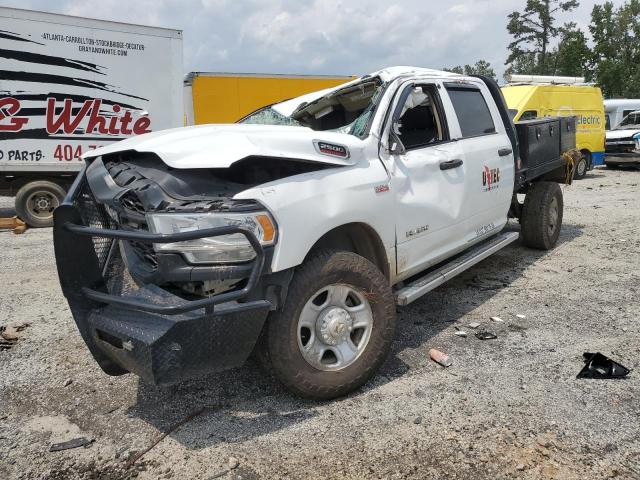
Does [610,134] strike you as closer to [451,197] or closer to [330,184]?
[451,197]

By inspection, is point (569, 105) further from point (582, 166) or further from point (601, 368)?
point (601, 368)

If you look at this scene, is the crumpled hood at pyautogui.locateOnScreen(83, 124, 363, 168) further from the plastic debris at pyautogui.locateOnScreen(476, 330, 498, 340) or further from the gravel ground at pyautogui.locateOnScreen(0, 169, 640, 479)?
the plastic debris at pyautogui.locateOnScreen(476, 330, 498, 340)

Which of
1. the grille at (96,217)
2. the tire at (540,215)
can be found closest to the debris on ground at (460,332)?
the grille at (96,217)

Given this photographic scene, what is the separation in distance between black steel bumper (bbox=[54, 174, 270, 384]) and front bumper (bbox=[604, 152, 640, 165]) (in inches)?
694

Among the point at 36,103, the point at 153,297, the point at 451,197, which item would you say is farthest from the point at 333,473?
the point at 36,103

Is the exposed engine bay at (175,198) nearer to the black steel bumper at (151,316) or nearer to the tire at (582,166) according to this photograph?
the black steel bumper at (151,316)

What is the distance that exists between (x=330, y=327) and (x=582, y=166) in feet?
47.7

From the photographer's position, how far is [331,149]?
3.09 meters

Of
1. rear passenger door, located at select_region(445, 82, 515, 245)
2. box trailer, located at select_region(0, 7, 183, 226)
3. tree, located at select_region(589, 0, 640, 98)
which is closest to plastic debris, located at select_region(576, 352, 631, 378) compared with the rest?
rear passenger door, located at select_region(445, 82, 515, 245)

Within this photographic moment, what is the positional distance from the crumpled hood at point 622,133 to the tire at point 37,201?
649 inches

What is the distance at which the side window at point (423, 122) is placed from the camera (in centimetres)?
420

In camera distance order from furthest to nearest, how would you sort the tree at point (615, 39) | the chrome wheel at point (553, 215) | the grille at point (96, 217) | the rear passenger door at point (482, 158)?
Result: the tree at point (615, 39), the chrome wheel at point (553, 215), the rear passenger door at point (482, 158), the grille at point (96, 217)

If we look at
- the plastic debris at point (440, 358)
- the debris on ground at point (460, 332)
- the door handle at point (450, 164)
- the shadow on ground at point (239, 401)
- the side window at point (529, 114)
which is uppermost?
the side window at point (529, 114)

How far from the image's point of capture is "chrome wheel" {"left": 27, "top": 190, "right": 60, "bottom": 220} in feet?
29.5
